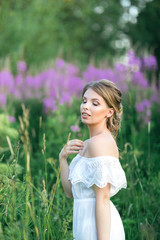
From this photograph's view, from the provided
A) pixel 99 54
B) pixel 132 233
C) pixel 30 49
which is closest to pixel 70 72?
pixel 132 233

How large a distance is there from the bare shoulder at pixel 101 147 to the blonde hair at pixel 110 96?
0.81ft

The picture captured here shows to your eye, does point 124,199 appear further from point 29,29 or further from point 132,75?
point 29,29

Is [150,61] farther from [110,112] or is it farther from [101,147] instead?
[101,147]

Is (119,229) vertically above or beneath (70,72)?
beneath

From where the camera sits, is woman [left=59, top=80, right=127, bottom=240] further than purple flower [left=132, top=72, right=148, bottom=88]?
No

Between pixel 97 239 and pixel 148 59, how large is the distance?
3.59 meters

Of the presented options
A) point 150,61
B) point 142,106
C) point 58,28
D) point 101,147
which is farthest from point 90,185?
point 58,28

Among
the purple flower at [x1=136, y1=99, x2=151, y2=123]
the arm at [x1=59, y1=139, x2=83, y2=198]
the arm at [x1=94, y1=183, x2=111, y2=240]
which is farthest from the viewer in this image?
the purple flower at [x1=136, y1=99, x2=151, y2=123]

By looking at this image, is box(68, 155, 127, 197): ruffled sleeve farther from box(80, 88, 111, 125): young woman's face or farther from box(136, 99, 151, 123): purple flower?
box(136, 99, 151, 123): purple flower

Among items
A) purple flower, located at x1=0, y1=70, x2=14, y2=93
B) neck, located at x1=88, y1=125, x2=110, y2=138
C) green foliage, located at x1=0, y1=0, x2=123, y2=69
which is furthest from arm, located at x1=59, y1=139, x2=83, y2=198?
green foliage, located at x1=0, y1=0, x2=123, y2=69

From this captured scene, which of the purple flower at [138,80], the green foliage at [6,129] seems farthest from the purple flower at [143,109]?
the green foliage at [6,129]

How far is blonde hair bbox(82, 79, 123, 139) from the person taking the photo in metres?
2.04

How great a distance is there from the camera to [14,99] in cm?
595

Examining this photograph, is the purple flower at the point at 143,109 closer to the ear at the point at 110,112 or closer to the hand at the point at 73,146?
the ear at the point at 110,112
